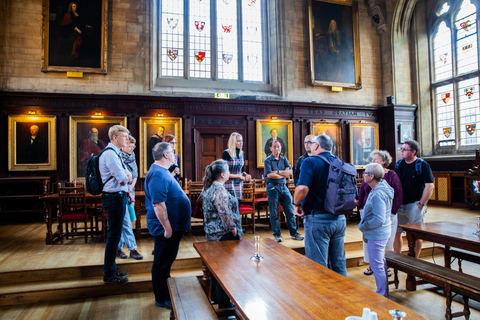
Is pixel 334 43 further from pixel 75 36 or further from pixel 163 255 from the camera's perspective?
pixel 163 255

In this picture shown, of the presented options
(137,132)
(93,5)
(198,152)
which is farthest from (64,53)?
(198,152)

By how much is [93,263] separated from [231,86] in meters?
7.24

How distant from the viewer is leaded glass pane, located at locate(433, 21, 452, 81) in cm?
1055

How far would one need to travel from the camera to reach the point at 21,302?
3.57m

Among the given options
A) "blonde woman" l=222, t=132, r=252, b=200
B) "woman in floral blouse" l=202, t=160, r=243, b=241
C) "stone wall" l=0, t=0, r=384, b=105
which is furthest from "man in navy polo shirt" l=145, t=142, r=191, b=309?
"stone wall" l=0, t=0, r=384, b=105

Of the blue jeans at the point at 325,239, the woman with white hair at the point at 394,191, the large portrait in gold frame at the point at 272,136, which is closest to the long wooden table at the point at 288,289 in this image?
the blue jeans at the point at 325,239

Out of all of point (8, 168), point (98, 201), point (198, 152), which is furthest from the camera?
point (198, 152)

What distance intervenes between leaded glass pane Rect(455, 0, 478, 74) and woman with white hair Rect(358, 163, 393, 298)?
933 centimetres

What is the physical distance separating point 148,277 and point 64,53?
23.7 feet

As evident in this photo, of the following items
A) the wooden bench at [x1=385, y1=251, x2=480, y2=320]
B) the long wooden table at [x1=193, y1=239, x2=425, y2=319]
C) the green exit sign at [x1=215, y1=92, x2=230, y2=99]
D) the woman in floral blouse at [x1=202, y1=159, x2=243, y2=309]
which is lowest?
the wooden bench at [x1=385, y1=251, x2=480, y2=320]

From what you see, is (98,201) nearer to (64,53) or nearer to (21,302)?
(21,302)

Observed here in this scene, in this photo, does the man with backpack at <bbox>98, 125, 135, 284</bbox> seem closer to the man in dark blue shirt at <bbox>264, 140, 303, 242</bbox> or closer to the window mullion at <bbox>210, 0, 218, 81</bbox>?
the man in dark blue shirt at <bbox>264, 140, 303, 242</bbox>

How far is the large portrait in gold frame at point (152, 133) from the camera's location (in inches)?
350

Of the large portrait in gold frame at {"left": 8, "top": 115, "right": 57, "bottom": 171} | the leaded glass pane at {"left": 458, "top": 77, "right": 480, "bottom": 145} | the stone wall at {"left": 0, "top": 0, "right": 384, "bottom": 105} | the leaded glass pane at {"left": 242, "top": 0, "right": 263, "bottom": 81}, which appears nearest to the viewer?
the large portrait in gold frame at {"left": 8, "top": 115, "right": 57, "bottom": 171}
